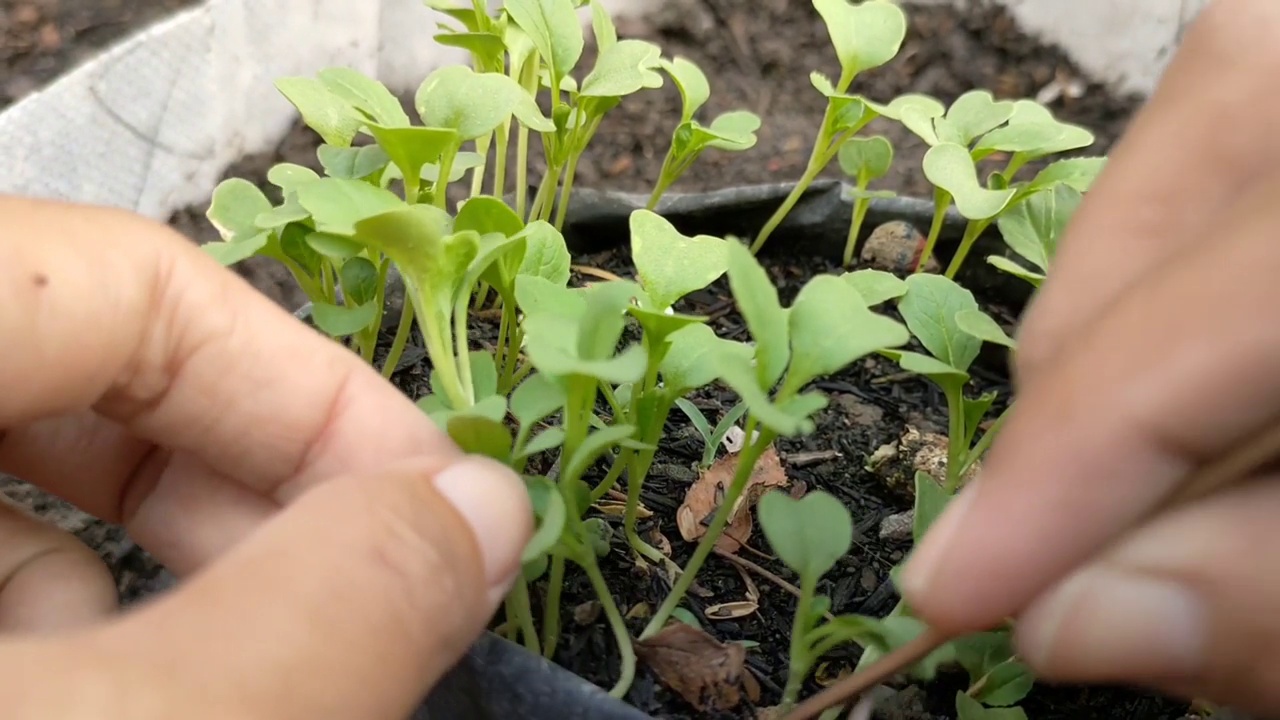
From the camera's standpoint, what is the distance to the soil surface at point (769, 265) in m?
0.62

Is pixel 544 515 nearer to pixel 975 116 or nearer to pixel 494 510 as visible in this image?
pixel 494 510

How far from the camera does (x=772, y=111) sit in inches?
53.7

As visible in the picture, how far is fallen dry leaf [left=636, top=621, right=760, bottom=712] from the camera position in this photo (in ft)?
1.82

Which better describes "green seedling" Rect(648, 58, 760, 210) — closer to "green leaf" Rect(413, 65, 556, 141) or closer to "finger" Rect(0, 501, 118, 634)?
"green leaf" Rect(413, 65, 556, 141)

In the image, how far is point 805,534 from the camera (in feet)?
1.71

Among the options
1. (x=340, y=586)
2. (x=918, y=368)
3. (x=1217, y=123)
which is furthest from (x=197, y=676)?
(x=1217, y=123)

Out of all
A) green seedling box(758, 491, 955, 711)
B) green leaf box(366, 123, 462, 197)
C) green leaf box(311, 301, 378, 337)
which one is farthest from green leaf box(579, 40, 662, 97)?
green seedling box(758, 491, 955, 711)

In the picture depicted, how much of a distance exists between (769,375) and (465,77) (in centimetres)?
31

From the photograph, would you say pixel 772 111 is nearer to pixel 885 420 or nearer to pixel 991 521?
pixel 885 420

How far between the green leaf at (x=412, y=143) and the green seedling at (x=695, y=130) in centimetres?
23

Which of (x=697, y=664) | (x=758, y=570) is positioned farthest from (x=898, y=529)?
(x=697, y=664)

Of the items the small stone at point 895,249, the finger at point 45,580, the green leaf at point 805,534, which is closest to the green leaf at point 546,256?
the green leaf at point 805,534

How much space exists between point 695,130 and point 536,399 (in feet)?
1.15

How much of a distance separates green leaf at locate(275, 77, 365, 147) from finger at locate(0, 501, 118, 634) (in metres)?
0.33
